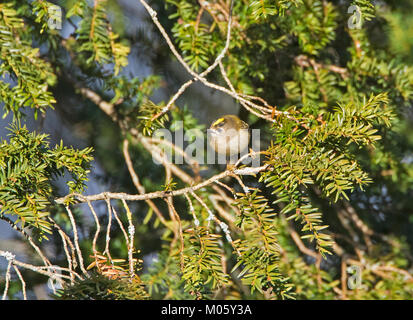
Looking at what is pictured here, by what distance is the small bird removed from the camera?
536 mm

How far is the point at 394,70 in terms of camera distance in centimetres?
62

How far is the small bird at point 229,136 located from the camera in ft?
1.76

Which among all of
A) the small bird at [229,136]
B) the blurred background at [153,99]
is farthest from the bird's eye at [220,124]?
the blurred background at [153,99]

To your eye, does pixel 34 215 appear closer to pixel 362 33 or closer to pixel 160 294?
pixel 160 294

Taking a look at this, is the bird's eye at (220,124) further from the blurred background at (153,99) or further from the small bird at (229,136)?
the blurred background at (153,99)

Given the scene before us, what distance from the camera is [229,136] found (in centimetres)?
53

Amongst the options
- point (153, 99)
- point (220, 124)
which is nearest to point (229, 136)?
point (220, 124)

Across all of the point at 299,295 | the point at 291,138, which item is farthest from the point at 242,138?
the point at 299,295

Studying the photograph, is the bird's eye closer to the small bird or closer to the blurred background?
the small bird

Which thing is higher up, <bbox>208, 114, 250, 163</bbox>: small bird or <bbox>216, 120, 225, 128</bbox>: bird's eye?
<bbox>216, 120, 225, 128</bbox>: bird's eye

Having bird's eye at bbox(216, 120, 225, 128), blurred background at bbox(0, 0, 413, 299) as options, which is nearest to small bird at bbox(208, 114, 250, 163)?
bird's eye at bbox(216, 120, 225, 128)

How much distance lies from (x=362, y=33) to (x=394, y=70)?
0.24 feet

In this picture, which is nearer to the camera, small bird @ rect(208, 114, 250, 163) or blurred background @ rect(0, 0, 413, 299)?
small bird @ rect(208, 114, 250, 163)
